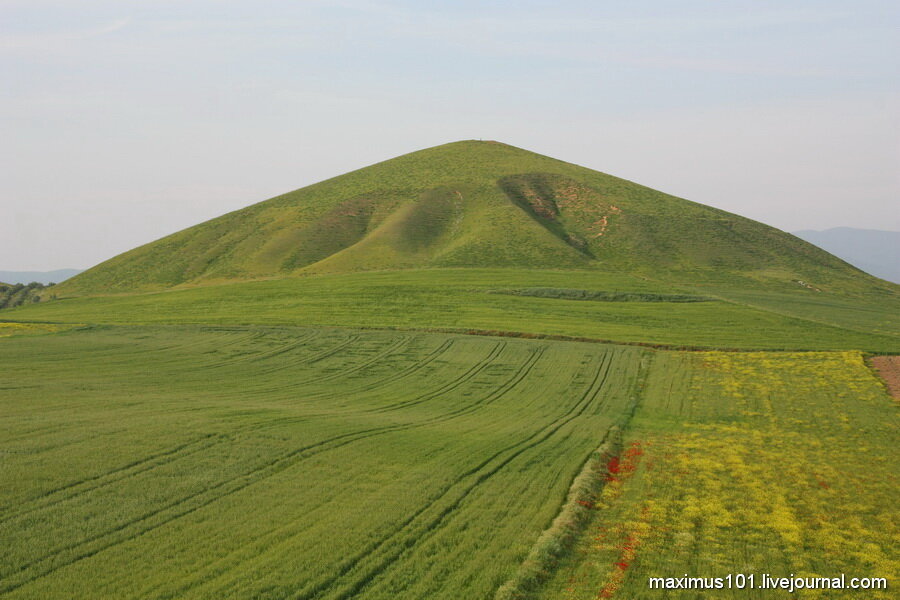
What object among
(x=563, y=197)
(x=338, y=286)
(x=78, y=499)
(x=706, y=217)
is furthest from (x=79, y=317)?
(x=706, y=217)

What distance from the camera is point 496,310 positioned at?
212ft

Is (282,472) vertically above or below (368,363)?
below

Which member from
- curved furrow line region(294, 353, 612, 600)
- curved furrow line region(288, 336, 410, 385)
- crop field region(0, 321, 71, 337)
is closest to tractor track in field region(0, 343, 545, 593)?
curved furrow line region(294, 353, 612, 600)

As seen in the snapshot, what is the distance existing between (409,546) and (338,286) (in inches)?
2464

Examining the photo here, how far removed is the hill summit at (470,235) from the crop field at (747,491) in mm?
52036

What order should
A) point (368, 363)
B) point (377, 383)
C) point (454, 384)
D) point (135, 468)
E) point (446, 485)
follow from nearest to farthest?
point (135, 468), point (446, 485), point (454, 384), point (377, 383), point (368, 363)

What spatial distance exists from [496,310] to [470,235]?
3765cm

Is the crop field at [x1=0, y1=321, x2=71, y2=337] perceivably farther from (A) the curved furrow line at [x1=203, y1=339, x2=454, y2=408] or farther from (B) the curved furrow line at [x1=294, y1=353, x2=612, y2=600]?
(B) the curved furrow line at [x1=294, y1=353, x2=612, y2=600]

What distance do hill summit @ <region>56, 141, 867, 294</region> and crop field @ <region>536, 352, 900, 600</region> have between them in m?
52.0

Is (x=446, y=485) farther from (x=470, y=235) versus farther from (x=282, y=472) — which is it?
(x=470, y=235)

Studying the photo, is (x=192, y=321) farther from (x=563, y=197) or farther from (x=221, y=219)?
(x=563, y=197)

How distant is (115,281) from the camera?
3844 inches

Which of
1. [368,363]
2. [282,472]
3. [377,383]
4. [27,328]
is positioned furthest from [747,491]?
[27,328]

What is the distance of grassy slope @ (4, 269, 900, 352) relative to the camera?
2196 inches
